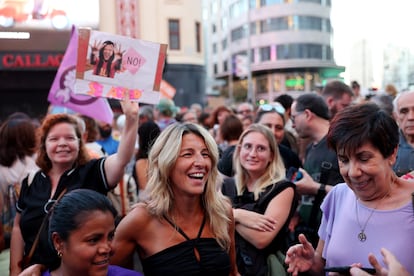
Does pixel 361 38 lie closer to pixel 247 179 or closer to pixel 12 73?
pixel 12 73

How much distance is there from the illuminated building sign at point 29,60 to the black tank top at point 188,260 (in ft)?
60.9

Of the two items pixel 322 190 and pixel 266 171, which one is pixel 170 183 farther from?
pixel 322 190

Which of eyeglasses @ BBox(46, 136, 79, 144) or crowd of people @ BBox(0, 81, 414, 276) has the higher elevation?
eyeglasses @ BBox(46, 136, 79, 144)

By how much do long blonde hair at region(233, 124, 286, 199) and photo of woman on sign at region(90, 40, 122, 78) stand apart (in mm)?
1213

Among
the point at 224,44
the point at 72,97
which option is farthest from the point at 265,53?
the point at 72,97

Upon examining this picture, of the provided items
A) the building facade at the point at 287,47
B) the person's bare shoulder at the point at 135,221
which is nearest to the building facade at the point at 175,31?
the person's bare shoulder at the point at 135,221

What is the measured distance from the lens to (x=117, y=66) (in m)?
3.22

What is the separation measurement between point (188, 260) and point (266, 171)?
1204 millimetres

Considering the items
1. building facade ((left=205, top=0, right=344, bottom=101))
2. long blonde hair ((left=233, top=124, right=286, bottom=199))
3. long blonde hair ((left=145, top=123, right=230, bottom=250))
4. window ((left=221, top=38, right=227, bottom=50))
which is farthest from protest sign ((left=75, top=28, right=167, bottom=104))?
window ((left=221, top=38, right=227, bottom=50))

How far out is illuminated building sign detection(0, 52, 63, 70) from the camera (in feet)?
61.6

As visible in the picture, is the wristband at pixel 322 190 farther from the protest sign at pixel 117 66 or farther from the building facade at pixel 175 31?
the building facade at pixel 175 31

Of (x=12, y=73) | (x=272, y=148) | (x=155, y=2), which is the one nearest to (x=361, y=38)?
(x=155, y=2)

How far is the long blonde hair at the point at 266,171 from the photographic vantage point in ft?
10.7

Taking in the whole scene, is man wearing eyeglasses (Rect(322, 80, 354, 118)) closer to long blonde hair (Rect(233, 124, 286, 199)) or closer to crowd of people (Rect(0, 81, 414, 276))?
crowd of people (Rect(0, 81, 414, 276))
